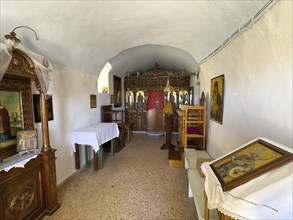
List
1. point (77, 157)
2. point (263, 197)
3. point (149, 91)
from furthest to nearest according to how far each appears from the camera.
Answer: point (149, 91), point (77, 157), point (263, 197)

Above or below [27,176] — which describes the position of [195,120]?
above

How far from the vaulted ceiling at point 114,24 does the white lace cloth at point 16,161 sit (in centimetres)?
145

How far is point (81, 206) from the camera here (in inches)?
89.2

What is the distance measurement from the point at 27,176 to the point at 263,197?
88.2 inches

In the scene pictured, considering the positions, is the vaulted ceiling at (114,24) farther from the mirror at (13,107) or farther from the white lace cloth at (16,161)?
the white lace cloth at (16,161)

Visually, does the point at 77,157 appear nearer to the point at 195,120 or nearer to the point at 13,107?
the point at 13,107

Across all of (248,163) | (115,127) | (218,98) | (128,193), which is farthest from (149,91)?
(248,163)

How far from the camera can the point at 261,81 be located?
1.45m

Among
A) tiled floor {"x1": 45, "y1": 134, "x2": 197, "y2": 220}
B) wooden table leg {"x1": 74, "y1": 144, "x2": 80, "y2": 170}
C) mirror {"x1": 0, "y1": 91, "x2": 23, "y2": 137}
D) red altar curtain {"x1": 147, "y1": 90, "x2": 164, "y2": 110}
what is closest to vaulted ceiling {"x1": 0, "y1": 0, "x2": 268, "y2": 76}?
mirror {"x1": 0, "y1": 91, "x2": 23, "y2": 137}

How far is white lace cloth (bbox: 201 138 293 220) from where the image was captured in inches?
26.7

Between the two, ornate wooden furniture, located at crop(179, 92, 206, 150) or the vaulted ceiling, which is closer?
the vaulted ceiling

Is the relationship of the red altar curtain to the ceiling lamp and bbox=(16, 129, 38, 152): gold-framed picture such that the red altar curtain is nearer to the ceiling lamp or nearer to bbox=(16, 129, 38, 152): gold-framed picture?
the ceiling lamp

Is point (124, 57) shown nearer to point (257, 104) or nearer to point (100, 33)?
point (100, 33)

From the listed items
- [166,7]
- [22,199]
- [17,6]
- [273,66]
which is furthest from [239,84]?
[22,199]
